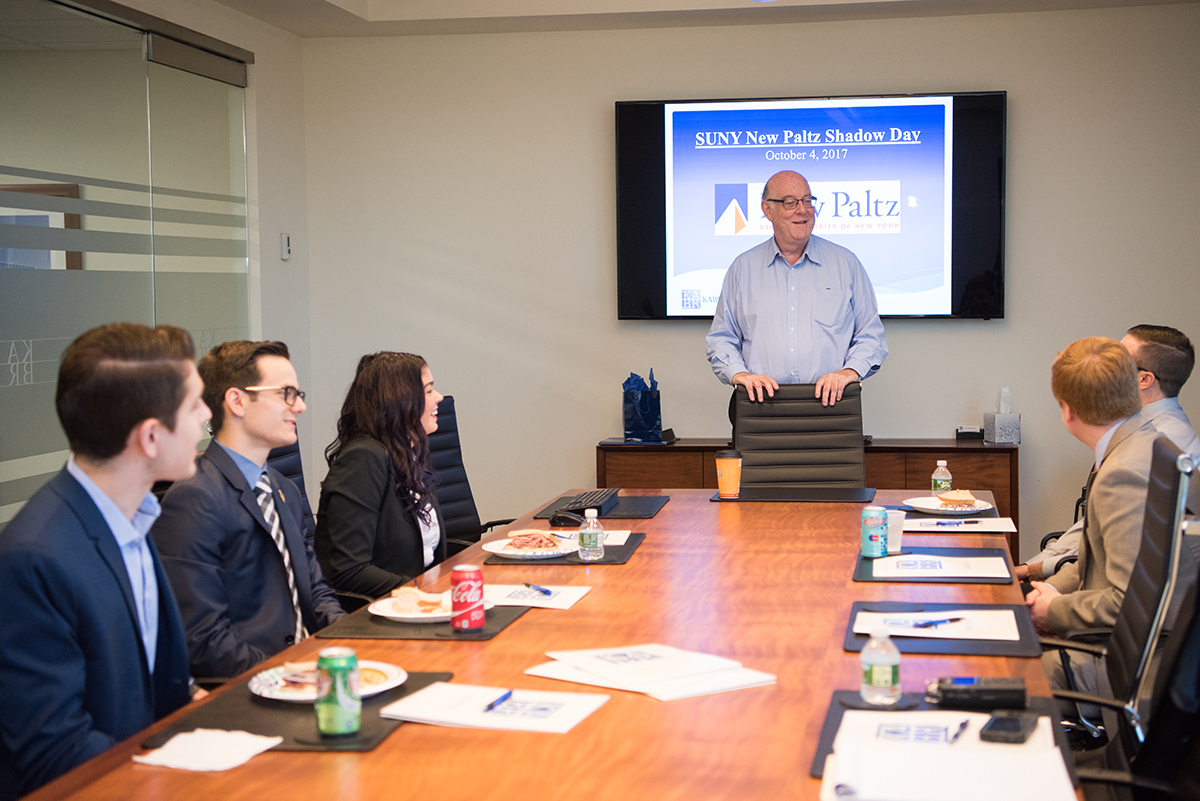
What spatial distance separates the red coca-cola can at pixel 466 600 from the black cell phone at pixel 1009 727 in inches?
37.5

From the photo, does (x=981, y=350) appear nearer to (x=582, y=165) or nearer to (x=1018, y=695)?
(x=582, y=165)

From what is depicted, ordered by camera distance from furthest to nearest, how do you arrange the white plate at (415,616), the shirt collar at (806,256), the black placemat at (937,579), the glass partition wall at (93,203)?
the shirt collar at (806,256) < the glass partition wall at (93,203) < the black placemat at (937,579) < the white plate at (415,616)

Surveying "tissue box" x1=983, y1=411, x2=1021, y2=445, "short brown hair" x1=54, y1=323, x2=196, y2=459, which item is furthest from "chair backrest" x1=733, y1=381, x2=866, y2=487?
"short brown hair" x1=54, y1=323, x2=196, y2=459

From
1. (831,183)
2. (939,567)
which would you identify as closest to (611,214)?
(831,183)

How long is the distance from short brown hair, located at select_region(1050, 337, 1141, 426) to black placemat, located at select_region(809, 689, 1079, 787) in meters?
1.20

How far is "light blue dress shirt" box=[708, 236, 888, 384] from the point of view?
4.66 m

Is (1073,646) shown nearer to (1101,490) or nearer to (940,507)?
(1101,490)

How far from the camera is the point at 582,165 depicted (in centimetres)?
577

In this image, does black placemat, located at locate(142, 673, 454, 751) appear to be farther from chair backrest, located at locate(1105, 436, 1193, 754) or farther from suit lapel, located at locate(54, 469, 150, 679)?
chair backrest, located at locate(1105, 436, 1193, 754)

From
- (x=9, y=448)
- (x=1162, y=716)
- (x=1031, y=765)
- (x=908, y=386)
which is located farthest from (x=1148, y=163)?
(x=9, y=448)

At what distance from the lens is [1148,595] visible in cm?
195

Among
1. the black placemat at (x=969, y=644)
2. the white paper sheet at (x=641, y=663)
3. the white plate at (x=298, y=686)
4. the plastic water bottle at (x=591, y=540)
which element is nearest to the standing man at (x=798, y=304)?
the plastic water bottle at (x=591, y=540)

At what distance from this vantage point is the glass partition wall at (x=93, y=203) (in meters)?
4.07

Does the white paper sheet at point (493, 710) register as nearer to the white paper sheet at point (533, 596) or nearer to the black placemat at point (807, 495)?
the white paper sheet at point (533, 596)
